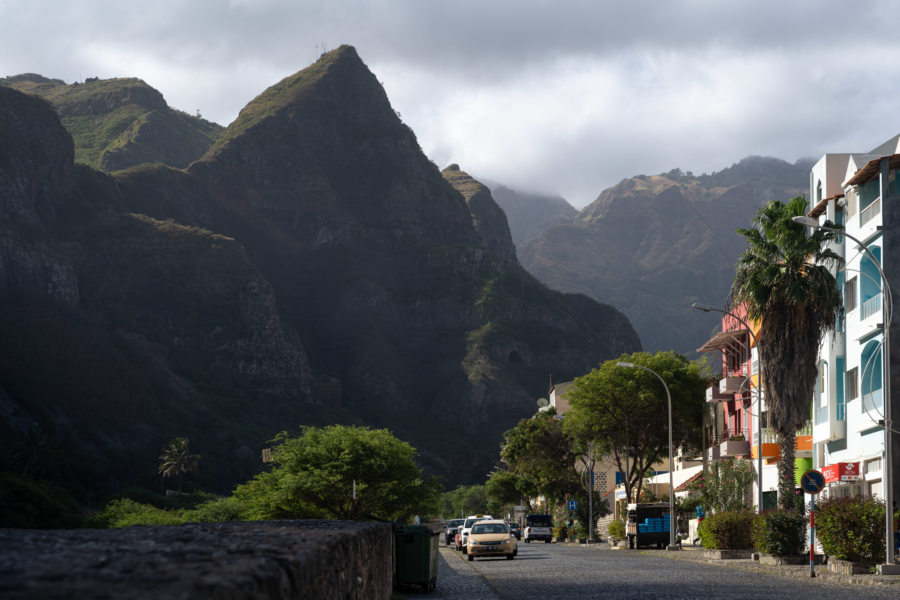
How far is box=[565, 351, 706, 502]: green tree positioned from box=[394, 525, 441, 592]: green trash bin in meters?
43.4

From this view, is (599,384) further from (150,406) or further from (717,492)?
(150,406)

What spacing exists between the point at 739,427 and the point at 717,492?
13.4m

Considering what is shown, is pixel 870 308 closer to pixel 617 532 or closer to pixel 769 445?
pixel 769 445

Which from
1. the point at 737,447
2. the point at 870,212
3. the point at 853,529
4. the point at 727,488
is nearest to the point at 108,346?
the point at 737,447

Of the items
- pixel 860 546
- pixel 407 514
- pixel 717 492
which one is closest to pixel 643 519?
pixel 717 492

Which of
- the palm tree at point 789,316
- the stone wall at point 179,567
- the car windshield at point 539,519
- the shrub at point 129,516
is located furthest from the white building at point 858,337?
the shrub at point 129,516

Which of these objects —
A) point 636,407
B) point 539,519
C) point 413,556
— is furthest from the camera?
point 539,519

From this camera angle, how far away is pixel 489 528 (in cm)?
4462

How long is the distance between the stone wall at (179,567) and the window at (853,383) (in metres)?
37.8

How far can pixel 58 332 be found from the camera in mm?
164625

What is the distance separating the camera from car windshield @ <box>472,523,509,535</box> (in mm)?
44062

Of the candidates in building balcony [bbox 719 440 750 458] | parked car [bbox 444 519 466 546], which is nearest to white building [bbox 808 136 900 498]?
building balcony [bbox 719 440 750 458]

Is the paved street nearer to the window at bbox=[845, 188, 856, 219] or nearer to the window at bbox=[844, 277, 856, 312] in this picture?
the window at bbox=[844, 277, 856, 312]

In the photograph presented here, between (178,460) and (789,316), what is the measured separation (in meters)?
124
